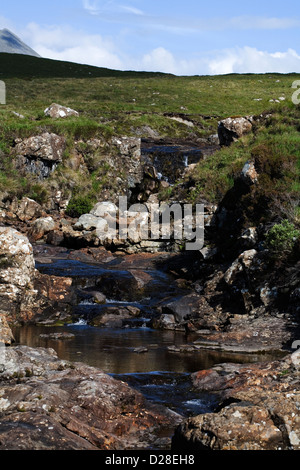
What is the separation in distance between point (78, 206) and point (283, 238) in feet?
71.2

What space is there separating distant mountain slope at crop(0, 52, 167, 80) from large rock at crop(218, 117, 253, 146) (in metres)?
63.3

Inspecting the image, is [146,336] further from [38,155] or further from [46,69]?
[46,69]

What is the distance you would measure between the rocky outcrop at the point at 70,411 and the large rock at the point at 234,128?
29.8 m

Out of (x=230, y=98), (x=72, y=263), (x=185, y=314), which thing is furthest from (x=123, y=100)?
(x=185, y=314)

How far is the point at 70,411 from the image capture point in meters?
9.91

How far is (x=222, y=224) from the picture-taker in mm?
29078

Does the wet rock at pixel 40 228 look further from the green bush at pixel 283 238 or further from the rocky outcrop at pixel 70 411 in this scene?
the rocky outcrop at pixel 70 411

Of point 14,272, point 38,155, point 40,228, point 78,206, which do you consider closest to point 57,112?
point 38,155

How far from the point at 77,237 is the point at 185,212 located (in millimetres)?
6943

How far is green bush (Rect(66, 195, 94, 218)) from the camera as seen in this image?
129 ft

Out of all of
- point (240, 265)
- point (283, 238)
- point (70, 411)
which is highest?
point (283, 238)

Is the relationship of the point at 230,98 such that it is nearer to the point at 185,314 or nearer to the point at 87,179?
the point at 87,179

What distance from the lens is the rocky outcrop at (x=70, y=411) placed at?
8406 mm

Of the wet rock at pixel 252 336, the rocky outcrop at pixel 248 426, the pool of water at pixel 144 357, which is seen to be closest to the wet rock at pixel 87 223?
the pool of water at pixel 144 357
